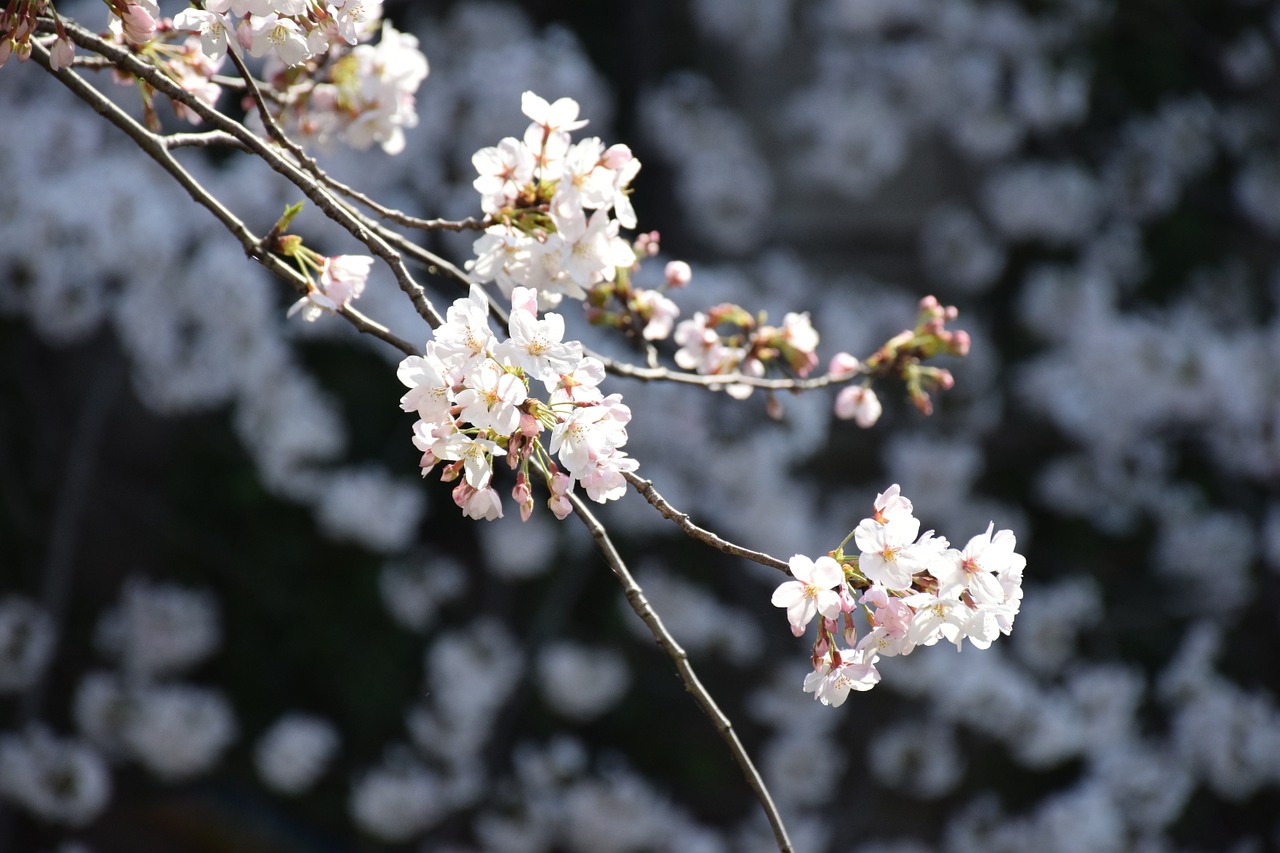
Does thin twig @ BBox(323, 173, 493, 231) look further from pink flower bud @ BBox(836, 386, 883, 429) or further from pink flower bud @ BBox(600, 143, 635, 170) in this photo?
pink flower bud @ BBox(836, 386, 883, 429)

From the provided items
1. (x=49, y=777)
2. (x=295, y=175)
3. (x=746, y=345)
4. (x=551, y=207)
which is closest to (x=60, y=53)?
(x=295, y=175)

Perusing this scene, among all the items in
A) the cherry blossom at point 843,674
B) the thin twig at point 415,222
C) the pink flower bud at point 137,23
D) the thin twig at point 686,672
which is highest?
the pink flower bud at point 137,23

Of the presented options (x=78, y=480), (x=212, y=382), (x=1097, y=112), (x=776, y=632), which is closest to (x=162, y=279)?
(x=212, y=382)

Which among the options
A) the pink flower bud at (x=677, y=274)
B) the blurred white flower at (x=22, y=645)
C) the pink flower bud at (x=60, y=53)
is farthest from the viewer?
the blurred white flower at (x=22, y=645)

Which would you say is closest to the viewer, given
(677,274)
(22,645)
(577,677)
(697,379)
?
(697,379)

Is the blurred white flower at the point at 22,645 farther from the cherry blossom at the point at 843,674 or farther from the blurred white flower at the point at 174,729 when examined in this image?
the cherry blossom at the point at 843,674

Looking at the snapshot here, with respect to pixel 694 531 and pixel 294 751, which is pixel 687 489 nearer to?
pixel 294 751

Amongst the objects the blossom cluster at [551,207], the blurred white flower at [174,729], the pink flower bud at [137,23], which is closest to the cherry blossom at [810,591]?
the blossom cluster at [551,207]
